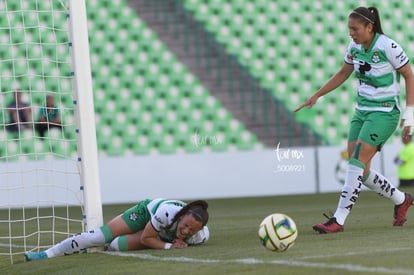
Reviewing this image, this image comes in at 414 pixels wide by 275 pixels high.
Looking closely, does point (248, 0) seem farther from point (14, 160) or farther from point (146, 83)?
point (14, 160)

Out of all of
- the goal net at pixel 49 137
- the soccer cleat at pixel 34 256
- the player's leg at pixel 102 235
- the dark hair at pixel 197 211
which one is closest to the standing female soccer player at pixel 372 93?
the dark hair at pixel 197 211

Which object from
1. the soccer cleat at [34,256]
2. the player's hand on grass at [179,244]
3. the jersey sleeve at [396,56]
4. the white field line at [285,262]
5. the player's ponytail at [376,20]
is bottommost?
the soccer cleat at [34,256]

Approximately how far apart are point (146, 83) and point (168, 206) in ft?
38.3

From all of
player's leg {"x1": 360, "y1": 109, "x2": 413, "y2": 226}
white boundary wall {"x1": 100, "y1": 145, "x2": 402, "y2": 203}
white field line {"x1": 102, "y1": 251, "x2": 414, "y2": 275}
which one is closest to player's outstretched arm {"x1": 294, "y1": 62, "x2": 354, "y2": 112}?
player's leg {"x1": 360, "y1": 109, "x2": 413, "y2": 226}

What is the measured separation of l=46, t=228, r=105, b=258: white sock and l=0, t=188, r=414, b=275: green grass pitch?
3.8 inches

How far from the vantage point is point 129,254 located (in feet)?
20.5

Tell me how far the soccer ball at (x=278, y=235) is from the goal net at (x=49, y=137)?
166 centimetres

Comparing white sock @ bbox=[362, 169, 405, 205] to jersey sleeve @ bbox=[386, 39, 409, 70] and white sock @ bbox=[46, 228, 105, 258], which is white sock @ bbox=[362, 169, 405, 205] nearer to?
jersey sleeve @ bbox=[386, 39, 409, 70]

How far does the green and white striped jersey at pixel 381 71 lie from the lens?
23.1 feet

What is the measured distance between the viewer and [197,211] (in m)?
6.07

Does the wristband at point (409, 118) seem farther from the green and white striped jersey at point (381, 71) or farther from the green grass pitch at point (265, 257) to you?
the green grass pitch at point (265, 257)

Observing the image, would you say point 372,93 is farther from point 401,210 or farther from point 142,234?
point 142,234

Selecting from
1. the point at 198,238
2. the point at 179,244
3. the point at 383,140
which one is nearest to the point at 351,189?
the point at 383,140

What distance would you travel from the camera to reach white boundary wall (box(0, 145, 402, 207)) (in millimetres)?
16078
